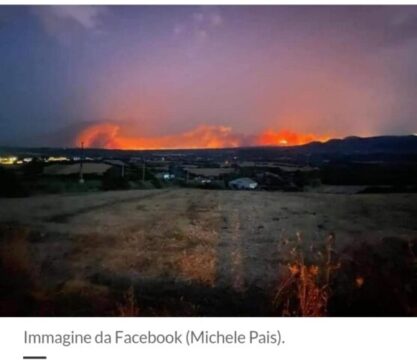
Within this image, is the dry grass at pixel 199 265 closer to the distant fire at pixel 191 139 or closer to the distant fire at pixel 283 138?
the distant fire at pixel 191 139

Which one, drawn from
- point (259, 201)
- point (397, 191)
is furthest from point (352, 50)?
point (259, 201)

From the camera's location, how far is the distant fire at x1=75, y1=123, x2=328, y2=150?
2.75 metres

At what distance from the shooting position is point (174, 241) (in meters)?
2.65

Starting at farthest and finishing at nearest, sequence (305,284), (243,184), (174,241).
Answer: (243,184), (174,241), (305,284)

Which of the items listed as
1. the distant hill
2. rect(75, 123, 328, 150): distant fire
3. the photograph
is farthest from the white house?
the distant hill

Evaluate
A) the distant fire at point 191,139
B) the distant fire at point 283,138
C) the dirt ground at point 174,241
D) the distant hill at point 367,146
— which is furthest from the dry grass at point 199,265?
the distant hill at point 367,146

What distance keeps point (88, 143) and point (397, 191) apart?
1815mm

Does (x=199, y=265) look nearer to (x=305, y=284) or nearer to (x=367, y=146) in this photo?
(x=305, y=284)

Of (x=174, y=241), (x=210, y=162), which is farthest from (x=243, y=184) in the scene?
(x=174, y=241)

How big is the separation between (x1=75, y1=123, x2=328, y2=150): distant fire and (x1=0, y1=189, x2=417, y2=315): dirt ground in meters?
0.29

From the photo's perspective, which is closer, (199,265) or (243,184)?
(199,265)

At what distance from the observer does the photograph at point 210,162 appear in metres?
2.54

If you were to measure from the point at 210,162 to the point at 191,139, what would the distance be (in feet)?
0.58
